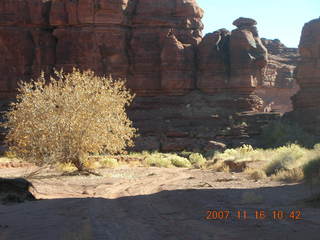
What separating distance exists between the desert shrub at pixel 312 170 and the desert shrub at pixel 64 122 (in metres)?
8.74

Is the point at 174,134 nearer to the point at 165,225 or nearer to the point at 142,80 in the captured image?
the point at 142,80

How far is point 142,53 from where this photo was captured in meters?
45.4

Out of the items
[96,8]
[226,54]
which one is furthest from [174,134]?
[96,8]

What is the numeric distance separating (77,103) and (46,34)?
28494 millimetres

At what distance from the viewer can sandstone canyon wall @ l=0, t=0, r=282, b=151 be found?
4412 cm

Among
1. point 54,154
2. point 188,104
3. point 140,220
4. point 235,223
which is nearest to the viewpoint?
point 235,223

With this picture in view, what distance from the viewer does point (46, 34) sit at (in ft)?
152

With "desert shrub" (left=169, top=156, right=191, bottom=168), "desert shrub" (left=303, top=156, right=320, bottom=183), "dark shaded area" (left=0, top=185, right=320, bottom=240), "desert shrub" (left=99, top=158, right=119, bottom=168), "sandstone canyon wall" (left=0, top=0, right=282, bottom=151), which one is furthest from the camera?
"sandstone canyon wall" (left=0, top=0, right=282, bottom=151)

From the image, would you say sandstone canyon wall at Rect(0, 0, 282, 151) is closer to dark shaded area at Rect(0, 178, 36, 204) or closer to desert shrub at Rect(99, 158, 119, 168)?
desert shrub at Rect(99, 158, 119, 168)
